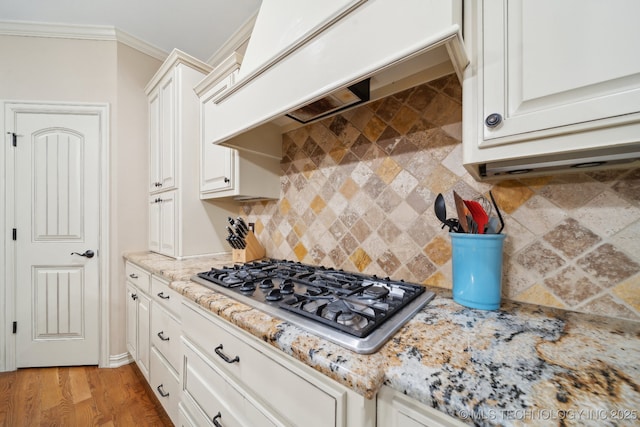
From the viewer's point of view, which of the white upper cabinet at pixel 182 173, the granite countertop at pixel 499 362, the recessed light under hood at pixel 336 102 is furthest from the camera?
the white upper cabinet at pixel 182 173

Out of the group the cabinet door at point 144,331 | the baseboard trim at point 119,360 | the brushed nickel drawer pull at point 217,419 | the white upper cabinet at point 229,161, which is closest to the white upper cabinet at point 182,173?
the white upper cabinet at point 229,161

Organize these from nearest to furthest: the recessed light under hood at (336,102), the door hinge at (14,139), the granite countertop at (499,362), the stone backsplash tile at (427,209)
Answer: the granite countertop at (499,362), the stone backsplash tile at (427,209), the recessed light under hood at (336,102), the door hinge at (14,139)

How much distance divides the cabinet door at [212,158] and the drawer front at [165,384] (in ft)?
3.53

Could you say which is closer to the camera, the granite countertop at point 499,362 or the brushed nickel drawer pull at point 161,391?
the granite countertop at point 499,362

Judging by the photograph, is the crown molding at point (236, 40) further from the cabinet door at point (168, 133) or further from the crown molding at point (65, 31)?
the crown molding at point (65, 31)

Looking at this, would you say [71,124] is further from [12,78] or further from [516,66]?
[516,66]

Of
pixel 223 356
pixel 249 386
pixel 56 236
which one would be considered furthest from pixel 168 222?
pixel 249 386

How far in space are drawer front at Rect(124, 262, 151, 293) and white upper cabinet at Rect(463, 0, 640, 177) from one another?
193 cm

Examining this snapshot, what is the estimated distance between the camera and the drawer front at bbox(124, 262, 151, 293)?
1619 millimetres

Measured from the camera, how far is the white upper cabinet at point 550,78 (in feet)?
1.58

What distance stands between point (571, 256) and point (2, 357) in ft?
11.9

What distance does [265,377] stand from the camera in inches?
26.6

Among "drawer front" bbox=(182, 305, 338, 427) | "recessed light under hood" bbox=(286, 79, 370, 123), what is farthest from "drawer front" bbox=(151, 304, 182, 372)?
"recessed light under hood" bbox=(286, 79, 370, 123)

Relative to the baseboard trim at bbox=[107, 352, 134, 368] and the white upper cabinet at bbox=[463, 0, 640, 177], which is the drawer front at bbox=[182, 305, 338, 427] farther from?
the baseboard trim at bbox=[107, 352, 134, 368]
